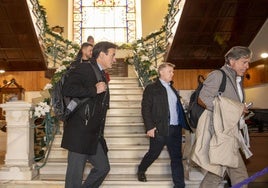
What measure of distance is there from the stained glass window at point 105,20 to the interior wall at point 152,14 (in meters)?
0.51

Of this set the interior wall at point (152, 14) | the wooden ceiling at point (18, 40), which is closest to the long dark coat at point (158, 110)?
the wooden ceiling at point (18, 40)

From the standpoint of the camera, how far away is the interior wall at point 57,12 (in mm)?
11414

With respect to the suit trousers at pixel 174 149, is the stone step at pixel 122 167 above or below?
below

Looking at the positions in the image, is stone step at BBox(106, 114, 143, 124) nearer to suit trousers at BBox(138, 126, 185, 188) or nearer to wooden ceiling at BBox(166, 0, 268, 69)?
suit trousers at BBox(138, 126, 185, 188)

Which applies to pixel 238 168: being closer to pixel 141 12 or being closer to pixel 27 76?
pixel 27 76

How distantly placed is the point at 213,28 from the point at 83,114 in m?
5.92

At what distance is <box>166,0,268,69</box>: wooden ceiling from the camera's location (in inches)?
300

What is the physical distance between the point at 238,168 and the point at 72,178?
136 cm

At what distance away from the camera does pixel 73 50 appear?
29.8ft

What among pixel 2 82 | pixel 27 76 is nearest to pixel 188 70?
pixel 27 76

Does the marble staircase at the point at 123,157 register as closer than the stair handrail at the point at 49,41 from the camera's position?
Yes

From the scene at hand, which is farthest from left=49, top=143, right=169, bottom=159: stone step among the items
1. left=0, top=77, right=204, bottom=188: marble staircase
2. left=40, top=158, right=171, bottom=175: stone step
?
left=40, top=158, right=171, bottom=175: stone step

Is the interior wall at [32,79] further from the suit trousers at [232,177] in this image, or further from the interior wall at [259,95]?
the suit trousers at [232,177]

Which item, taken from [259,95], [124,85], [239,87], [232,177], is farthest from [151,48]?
[232,177]
